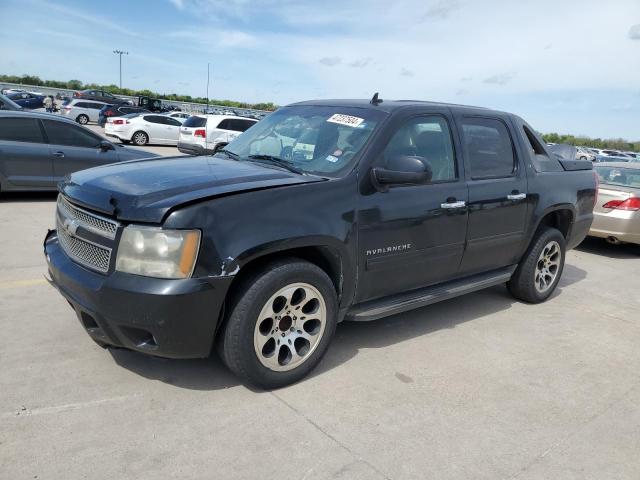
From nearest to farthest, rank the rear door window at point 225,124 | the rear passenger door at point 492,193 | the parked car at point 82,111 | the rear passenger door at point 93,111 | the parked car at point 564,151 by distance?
the rear passenger door at point 492,193 → the parked car at point 564,151 → the rear door window at point 225,124 → the parked car at point 82,111 → the rear passenger door at point 93,111

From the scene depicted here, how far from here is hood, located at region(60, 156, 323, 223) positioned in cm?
287

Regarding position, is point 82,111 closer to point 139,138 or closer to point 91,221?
point 139,138

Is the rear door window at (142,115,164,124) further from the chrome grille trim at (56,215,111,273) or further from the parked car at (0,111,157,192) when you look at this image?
the chrome grille trim at (56,215,111,273)

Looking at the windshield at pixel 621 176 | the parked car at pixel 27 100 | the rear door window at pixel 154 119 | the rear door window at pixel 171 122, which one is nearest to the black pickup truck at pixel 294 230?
the windshield at pixel 621 176

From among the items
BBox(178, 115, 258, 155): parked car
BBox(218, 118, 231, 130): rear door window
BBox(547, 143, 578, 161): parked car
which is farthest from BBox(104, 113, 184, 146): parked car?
BBox(547, 143, 578, 161): parked car

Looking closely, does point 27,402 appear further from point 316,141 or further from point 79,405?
point 316,141

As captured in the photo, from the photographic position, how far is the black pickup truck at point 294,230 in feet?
9.31

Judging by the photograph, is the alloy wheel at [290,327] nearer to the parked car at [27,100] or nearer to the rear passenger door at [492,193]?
the rear passenger door at [492,193]

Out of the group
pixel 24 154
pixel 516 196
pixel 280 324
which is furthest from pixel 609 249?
pixel 24 154

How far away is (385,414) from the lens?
3.12m

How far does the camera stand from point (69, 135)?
9.12m

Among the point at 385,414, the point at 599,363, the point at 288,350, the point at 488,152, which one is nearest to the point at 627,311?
the point at 599,363

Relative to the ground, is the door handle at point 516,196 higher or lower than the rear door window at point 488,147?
lower

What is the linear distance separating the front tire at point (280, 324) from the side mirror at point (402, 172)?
0.76 meters
